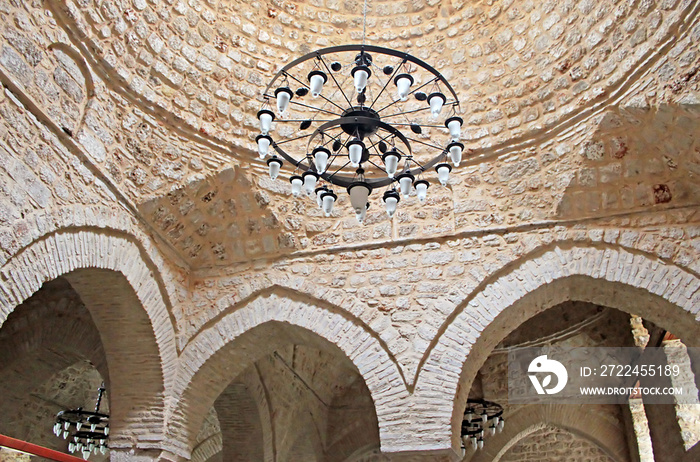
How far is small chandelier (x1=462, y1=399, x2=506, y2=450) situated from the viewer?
26.8ft

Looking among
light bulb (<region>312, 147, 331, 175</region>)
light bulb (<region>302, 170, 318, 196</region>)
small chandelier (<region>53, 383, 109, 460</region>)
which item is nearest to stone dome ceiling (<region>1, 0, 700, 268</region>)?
light bulb (<region>302, 170, 318, 196</region>)

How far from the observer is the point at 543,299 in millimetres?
5648

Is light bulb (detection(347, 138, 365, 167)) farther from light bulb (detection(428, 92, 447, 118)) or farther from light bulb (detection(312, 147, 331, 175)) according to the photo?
light bulb (detection(428, 92, 447, 118))

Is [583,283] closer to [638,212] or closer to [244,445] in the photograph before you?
[638,212]

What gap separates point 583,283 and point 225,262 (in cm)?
353

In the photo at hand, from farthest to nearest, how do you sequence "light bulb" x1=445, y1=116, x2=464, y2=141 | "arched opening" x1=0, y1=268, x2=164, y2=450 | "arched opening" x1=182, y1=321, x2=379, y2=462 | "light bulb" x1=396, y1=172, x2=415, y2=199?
1. "arched opening" x1=182, y1=321, x2=379, y2=462
2. "arched opening" x1=0, y1=268, x2=164, y2=450
3. "light bulb" x1=396, y1=172, x2=415, y2=199
4. "light bulb" x1=445, y1=116, x2=464, y2=141

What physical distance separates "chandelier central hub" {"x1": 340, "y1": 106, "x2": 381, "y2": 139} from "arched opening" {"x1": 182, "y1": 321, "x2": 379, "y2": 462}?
2234 millimetres

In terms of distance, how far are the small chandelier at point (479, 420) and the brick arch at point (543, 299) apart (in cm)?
277

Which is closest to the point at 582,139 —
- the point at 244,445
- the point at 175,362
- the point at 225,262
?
the point at 225,262

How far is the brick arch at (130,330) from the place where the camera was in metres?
5.25

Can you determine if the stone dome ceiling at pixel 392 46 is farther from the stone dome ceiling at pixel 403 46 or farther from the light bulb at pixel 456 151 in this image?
the light bulb at pixel 456 151

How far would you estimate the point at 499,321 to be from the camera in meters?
5.54

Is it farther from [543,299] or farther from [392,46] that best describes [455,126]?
[392,46]

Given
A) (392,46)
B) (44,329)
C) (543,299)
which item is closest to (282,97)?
(392,46)
